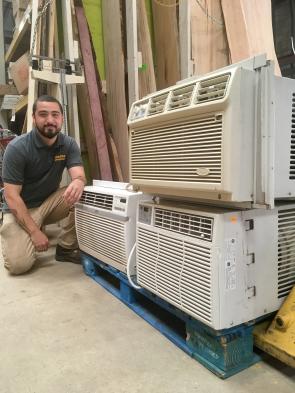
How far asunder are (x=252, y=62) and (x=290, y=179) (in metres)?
0.38

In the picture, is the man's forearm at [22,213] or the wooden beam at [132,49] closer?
the man's forearm at [22,213]

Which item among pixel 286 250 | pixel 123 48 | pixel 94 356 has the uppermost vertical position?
pixel 123 48

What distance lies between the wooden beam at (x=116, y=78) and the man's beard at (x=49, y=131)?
0.64m

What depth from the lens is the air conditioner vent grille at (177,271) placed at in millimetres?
1027

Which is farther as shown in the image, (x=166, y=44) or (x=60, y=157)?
(x=166, y=44)

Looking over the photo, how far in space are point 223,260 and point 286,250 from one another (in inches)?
12.6

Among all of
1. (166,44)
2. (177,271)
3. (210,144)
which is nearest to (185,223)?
(177,271)

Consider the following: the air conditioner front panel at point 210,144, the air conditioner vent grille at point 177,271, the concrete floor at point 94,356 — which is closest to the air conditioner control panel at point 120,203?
the air conditioner vent grille at point 177,271

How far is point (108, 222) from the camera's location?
1627 millimetres

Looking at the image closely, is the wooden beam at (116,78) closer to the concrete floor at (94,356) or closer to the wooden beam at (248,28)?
the wooden beam at (248,28)

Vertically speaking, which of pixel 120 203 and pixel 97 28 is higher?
pixel 97 28

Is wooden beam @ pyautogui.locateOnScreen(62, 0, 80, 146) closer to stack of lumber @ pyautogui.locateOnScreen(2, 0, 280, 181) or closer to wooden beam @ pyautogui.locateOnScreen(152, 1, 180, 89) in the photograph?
stack of lumber @ pyautogui.locateOnScreen(2, 0, 280, 181)

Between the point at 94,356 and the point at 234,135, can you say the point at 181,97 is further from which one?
the point at 94,356

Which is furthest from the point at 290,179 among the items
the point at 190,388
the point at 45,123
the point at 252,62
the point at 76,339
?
the point at 45,123
